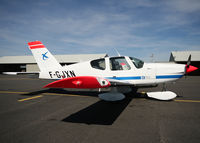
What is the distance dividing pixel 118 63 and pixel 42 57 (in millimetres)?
4248

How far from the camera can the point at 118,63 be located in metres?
5.10

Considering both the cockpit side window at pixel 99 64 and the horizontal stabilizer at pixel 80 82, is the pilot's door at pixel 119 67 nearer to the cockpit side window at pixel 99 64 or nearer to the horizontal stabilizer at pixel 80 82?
the cockpit side window at pixel 99 64

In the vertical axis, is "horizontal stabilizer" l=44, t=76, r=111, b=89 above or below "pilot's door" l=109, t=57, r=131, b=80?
below

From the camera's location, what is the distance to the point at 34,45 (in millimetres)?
6684

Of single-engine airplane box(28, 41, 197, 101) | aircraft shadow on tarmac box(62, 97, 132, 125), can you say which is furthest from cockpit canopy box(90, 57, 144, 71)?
aircraft shadow on tarmac box(62, 97, 132, 125)

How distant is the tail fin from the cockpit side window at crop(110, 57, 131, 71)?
308cm

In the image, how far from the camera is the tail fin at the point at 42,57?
6555 millimetres

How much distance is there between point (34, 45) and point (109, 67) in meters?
4.53

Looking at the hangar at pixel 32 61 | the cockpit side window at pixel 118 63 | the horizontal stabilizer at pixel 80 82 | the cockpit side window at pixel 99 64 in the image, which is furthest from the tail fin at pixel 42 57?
the hangar at pixel 32 61

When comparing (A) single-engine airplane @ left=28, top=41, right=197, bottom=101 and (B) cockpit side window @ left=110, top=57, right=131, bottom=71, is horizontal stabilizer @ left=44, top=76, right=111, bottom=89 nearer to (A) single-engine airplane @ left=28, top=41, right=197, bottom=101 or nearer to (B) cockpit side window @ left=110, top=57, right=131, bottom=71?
(A) single-engine airplane @ left=28, top=41, right=197, bottom=101

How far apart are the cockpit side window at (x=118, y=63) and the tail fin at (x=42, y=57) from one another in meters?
3.08

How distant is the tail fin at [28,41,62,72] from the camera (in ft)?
21.5

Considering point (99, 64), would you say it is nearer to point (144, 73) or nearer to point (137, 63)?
point (137, 63)

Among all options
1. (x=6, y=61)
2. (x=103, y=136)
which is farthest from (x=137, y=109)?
(x=6, y=61)
